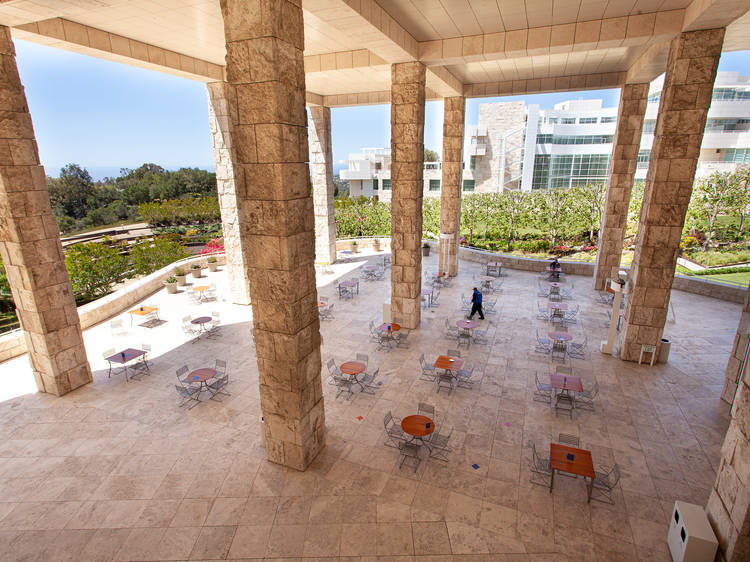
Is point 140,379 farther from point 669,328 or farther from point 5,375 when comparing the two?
point 669,328

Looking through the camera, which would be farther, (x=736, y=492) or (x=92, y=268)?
(x=92, y=268)

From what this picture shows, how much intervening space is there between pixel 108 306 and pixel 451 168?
52.9 ft

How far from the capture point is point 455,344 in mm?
12719

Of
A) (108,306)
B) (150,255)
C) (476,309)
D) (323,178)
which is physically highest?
(323,178)

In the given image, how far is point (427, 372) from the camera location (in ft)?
35.7

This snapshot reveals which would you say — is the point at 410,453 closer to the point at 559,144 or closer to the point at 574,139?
the point at 559,144

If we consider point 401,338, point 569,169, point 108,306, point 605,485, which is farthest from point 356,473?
point 569,169

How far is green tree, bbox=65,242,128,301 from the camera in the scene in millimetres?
20672

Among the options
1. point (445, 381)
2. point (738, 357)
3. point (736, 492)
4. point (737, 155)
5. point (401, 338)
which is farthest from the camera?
point (737, 155)

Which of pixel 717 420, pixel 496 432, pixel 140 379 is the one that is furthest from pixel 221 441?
pixel 717 420

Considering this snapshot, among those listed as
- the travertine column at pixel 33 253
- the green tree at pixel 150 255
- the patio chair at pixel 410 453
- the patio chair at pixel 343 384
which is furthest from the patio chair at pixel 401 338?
the green tree at pixel 150 255

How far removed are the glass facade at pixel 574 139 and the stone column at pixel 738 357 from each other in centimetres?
4747

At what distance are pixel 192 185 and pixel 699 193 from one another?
2174 inches

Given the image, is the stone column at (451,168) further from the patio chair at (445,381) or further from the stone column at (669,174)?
the patio chair at (445,381)
